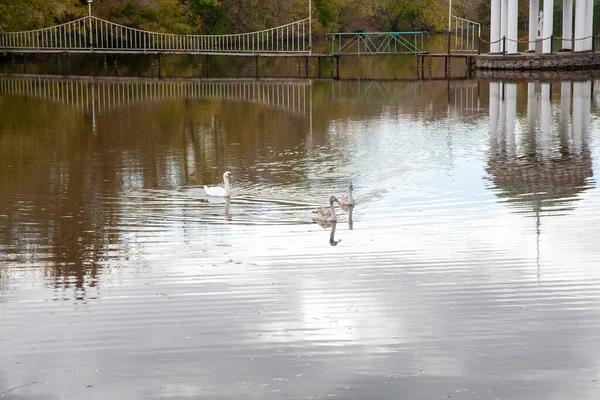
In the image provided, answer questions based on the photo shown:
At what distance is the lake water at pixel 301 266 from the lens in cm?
735

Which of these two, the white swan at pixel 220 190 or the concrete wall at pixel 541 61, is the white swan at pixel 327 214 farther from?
the concrete wall at pixel 541 61

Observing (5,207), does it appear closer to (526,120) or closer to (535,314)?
(535,314)

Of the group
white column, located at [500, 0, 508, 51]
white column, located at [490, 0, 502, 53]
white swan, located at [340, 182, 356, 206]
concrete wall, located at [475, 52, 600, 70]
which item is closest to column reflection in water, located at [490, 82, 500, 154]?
concrete wall, located at [475, 52, 600, 70]

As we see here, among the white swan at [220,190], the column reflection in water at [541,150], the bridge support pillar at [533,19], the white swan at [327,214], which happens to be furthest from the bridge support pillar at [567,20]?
the white swan at [327,214]

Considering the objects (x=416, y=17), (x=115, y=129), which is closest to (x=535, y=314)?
(x=115, y=129)

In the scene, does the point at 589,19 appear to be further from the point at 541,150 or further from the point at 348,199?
the point at 348,199

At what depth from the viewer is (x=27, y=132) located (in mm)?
23172

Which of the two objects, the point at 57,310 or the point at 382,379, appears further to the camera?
the point at 57,310

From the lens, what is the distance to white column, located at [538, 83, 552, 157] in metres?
19.4

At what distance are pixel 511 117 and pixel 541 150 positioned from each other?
6.14 meters

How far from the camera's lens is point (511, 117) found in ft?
82.3

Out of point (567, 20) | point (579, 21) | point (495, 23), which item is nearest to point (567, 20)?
point (567, 20)

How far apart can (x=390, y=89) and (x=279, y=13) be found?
29.8m

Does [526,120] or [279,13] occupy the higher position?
[279,13]
